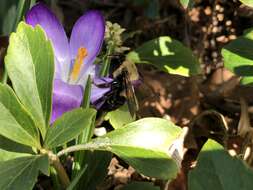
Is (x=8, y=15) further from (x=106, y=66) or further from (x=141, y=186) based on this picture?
(x=141, y=186)

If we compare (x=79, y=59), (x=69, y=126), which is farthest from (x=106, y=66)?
(x=69, y=126)

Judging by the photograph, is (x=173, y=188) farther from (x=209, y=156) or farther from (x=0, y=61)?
(x=0, y=61)

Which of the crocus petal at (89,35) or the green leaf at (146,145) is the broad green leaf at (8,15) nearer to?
the crocus petal at (89,35)

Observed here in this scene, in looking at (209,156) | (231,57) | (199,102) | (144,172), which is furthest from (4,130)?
(199,102)

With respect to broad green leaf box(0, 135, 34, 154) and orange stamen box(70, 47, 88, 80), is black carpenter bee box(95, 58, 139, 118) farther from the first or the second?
broad green leaf box(0, 135, 34, 154)

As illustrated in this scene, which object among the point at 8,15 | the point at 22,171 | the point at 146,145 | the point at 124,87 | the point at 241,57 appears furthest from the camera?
the point at 8,15
